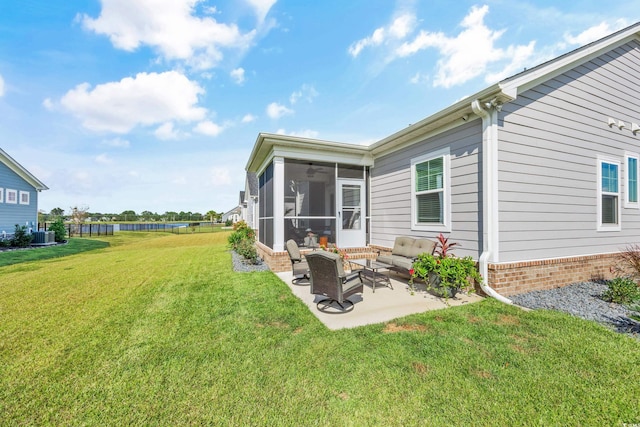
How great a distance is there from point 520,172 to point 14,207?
24694 mm

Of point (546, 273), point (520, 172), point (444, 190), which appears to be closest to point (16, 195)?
point (444, 190)

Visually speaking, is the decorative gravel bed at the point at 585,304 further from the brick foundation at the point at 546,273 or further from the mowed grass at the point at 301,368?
the mowed grass at the point at 301,368

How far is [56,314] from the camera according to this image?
4270 millimetres

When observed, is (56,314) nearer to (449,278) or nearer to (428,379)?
(428,379)

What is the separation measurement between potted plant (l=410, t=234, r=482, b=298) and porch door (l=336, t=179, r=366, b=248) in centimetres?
315

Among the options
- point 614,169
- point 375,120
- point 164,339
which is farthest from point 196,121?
point 614,169

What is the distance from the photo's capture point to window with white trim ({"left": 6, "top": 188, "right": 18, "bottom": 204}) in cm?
1498

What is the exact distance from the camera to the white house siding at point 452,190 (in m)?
5.22

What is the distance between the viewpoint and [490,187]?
15.8 feet

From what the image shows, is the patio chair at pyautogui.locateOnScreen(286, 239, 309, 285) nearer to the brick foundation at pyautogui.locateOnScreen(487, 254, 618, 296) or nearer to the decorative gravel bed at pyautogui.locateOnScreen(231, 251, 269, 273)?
the decorative gravel bed at pyautogui.locateOnScreen(231, 251, 269, 273)

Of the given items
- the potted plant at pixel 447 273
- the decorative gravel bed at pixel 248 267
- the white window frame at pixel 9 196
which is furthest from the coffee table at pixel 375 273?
the white window frame at pixel 9 196

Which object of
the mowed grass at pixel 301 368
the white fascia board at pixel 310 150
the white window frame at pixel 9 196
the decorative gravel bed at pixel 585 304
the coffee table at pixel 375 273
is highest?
the white fascia board at pixel 310 150

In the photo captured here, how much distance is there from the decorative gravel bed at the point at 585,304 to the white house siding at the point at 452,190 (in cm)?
127

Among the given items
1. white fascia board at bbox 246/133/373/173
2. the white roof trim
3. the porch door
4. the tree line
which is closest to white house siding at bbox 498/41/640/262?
white fascia board at bbox 246/133/373/173
